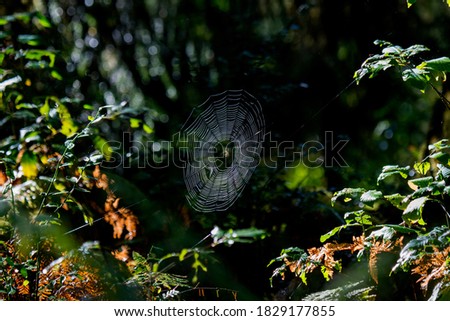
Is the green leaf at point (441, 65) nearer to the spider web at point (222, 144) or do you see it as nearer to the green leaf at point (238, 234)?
the green leaf at point (238, 234)

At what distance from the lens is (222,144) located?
11.1ft

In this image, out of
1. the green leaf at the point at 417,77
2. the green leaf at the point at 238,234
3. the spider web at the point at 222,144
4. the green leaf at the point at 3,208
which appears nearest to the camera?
the green leaf at the point at 238,234

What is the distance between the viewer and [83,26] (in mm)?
3990

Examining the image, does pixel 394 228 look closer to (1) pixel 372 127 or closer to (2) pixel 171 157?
(2) pixel 171 157

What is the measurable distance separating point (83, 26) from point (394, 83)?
104 inches

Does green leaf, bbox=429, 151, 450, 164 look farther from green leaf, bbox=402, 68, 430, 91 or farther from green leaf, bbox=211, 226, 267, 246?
green leaf, bbox=211, 226, 267, 246

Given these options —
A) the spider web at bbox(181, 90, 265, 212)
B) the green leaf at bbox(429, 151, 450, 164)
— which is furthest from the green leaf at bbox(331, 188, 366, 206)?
the spider web at bbox(181, 90, 265, 212)

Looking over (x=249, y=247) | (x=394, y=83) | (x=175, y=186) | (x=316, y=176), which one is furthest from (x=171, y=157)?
(x=394, y=83)

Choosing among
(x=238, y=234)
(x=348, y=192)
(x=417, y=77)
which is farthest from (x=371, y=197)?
(x=238, y=234)

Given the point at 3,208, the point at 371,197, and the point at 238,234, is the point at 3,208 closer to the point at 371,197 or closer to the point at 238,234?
the point at 238,234

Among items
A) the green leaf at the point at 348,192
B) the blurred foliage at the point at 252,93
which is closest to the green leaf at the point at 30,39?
the blurred foliage at the point at 252,93

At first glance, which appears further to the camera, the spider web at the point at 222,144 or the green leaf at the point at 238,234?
the spider web at the point at 222,144

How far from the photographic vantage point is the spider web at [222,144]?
3.28 m

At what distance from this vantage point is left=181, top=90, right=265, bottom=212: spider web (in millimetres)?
3275
